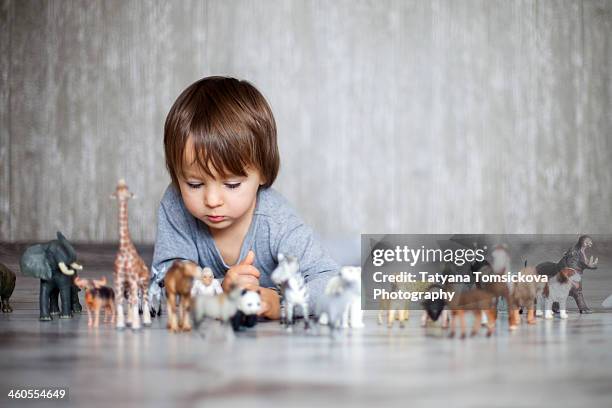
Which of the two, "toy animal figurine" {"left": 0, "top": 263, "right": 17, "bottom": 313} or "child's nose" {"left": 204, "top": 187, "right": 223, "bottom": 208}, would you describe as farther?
"toy animal figurine" {"left": 0, "top": 263, "right": 17, "bottom": 313}

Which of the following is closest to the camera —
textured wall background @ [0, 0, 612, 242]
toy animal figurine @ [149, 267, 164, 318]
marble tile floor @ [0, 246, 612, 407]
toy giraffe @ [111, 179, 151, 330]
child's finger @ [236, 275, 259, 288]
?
marble tile floor @ [0, 246, 612, 407]

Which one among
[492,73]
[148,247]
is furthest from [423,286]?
[492,73]

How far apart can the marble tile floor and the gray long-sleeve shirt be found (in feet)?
0.77

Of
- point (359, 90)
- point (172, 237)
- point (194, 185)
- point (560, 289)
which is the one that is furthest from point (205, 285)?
point (359, 90)

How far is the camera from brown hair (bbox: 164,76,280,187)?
4.77ft

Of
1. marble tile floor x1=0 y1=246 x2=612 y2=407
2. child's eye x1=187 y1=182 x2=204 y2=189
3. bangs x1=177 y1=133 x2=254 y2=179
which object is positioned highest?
bangs x1=177 y1=133 x2=254 y2=179

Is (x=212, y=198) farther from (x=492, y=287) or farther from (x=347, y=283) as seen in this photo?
(x=492, y=287)

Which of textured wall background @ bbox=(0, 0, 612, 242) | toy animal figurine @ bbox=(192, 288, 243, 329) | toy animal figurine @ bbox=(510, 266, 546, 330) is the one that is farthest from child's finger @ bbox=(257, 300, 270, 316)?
textured wall background @ bbox=(0, 0, 612, 242)

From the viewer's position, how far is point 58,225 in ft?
11.5

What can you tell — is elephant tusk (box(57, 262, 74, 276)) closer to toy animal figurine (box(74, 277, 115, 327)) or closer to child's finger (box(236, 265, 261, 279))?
toy animal figurine (box(74, 277, 115, 327))

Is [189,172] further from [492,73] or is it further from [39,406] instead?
[492,73]

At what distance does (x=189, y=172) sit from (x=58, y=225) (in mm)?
2233

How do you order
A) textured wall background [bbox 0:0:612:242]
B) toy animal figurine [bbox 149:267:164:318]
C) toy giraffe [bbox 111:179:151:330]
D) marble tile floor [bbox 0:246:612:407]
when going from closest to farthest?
marble tile floor [bbox 0:246:612:407] < toy giraffe [bbox 111:179:151:330] < toy animal figurine [bbox 149:267:164:318] < textured wall background [bbox 0:0:612:242]

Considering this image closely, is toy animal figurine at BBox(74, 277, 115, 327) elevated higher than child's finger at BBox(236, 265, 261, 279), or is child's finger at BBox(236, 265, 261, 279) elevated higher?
child's finger at BBox(236, 265, 261, 279)
